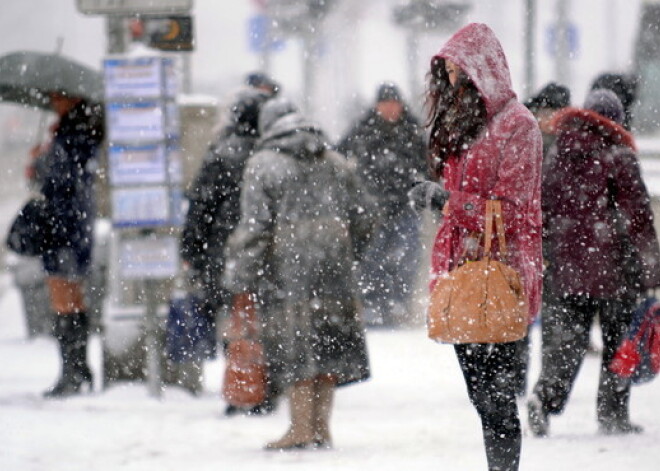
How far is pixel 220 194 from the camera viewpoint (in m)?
6.96

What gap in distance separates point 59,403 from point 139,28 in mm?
2309

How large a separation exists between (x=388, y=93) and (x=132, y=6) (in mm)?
2849

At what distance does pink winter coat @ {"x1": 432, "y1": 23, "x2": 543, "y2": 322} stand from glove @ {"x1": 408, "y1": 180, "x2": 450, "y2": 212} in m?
0.03

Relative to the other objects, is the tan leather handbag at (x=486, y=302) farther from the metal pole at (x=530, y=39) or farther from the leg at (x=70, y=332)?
the metal pole at (x=530, y=39)

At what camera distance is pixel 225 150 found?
695cm

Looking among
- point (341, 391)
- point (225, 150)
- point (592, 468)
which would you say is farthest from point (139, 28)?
point (592, 468)

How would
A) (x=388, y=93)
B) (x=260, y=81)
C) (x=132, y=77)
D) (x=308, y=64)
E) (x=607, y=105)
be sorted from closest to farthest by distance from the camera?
(x=607, y=105) → (x=132, y=77) → (x=260, y=81) → (x=388, y=93) → (x=308, y=64)

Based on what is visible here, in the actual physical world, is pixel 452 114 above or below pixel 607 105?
above

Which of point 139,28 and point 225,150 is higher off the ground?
point 139,28

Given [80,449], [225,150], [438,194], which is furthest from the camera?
[225,150]

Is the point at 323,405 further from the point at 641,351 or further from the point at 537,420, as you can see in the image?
the point at 641,351

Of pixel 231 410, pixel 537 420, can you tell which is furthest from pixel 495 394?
pixel 231 410

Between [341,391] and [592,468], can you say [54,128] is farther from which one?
[592,468]

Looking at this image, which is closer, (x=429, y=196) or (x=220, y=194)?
(x=429, y=196)
